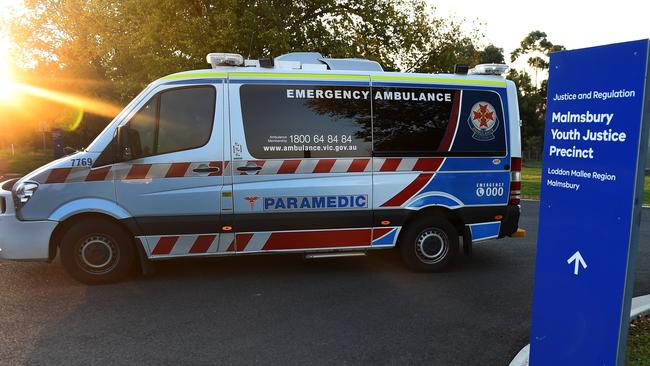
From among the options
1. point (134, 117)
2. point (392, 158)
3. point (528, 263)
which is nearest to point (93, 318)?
point (134, 117)

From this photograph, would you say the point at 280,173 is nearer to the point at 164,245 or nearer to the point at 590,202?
the point at 164,245

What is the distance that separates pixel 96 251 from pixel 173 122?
1.60 m

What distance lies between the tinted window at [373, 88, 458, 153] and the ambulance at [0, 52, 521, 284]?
13 millimetres

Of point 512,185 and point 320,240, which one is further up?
point 512,185

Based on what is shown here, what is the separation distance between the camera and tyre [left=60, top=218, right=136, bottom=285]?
5.36 metres

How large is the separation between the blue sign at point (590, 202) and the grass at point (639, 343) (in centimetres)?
109

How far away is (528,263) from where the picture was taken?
6.66 meters

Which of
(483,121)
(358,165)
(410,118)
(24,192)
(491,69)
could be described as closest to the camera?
(24,192)

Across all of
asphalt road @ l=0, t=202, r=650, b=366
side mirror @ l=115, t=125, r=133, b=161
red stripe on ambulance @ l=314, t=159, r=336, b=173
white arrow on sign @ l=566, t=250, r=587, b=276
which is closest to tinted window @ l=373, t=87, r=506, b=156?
red stripe on ambulance @ l=314, t=159, r=336, b=173

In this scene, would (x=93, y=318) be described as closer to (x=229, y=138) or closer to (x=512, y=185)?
(x=229, y=138)

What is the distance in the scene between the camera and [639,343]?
3.84 m

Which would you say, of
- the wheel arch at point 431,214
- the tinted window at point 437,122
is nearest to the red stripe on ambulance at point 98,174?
the tinted window at point 437,122

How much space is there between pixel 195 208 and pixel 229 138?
2.74 ft

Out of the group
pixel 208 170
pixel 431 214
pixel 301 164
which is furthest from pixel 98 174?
pixel 431 214
